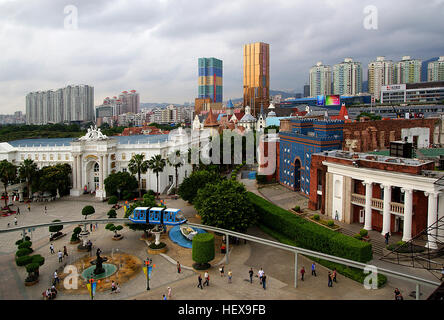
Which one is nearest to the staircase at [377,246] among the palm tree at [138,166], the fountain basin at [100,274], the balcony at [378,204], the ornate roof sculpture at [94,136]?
the balcony at [378,204]

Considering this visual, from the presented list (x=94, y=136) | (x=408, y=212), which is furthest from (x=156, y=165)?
(x=408, y=212)

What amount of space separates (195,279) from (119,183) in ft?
109

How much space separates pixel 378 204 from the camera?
3550 centimetres

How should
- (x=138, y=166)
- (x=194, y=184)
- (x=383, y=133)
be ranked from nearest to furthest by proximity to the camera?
(x=194, y=184), (x=138, y=166), (x=383, y=133)

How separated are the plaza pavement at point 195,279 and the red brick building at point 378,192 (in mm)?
7870

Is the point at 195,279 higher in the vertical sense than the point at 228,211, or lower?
lower

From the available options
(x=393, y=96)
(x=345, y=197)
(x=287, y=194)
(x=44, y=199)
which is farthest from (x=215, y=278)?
(x=393, y=96)

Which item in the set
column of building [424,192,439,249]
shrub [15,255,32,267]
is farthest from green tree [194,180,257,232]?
shrub [15,255,32,267]

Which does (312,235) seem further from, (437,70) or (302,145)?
(437,70)

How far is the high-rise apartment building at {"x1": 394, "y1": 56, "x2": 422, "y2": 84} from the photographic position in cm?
19112

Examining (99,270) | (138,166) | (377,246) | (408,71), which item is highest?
(408,71)

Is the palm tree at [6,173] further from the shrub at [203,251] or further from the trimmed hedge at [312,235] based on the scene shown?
the trimmed hedge at [312,235]

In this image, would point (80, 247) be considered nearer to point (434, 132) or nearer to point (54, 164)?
point (54, 164)
